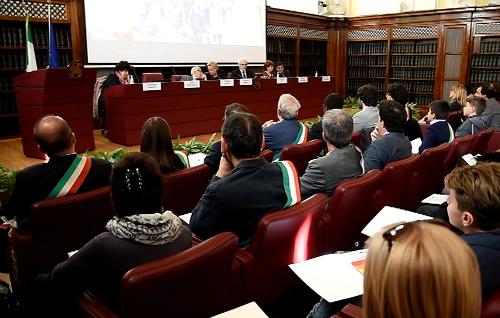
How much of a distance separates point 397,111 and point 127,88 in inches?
160

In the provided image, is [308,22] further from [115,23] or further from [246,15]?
[115,23]

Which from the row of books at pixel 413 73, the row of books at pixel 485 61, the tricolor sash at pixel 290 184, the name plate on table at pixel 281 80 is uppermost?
the row of books at pixel 485 61

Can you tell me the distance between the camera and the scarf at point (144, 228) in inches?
54.3

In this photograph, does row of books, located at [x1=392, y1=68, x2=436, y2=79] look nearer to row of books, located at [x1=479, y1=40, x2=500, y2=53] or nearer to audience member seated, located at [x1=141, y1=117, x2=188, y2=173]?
row of books, located at [x1=479, y1=40, x2=500, y2=53]

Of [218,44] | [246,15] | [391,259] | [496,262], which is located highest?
[246,15]

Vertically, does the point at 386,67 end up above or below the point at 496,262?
above

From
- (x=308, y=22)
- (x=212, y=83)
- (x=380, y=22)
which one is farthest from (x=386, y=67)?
(x=212, y=83)

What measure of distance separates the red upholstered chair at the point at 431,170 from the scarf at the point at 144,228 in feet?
6.59

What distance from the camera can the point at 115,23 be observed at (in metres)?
7.21

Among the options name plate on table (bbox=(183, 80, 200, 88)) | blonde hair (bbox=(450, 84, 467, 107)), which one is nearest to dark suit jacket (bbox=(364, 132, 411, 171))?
blonde hair (bbox=(450, 84, 467, 107))

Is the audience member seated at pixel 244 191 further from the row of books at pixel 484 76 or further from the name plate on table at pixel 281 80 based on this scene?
the row of books at pixel 484 76

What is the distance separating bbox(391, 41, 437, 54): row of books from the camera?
10.1 meters

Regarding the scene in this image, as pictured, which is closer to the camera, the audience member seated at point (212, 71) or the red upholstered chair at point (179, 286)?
the red upholstered chair at point (179, 286)

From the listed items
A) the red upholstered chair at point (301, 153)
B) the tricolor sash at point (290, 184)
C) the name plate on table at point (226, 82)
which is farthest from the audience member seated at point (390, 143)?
the name plate on table at point (226, 82)
